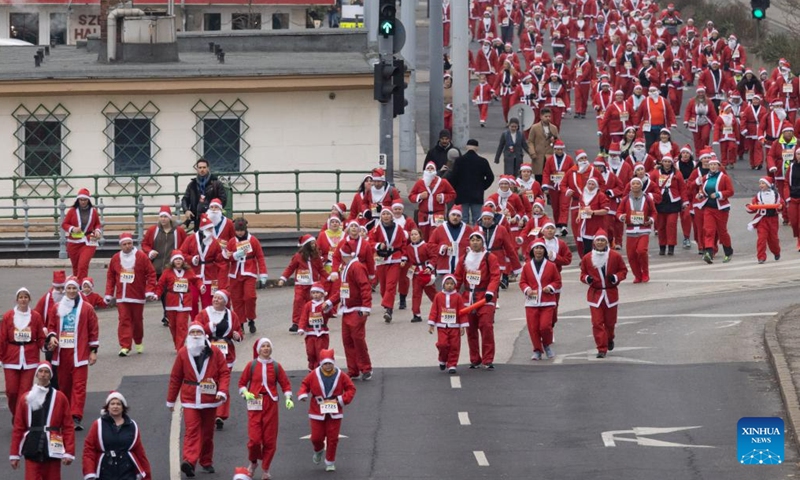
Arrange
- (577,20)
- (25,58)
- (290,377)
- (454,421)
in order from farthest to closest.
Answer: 1. (577,20)
2. (25,58)
3. (290,377)
4. (454,421)

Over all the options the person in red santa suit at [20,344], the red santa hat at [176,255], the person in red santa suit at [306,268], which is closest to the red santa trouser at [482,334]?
the person in red santa suit at [306,268]

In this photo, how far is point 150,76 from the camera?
3198 cm

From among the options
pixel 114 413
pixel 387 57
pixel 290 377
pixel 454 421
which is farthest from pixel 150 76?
pixel 114 413

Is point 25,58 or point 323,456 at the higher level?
point 25,58

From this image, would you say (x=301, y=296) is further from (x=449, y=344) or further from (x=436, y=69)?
(x=436, y=69)

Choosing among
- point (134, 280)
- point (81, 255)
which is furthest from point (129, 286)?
point (81, 255)

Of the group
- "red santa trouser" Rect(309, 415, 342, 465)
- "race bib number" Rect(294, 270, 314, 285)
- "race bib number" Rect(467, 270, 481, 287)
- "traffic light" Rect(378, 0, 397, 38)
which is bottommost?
"red santa trouser" Rect(309, 415, 342, 465)

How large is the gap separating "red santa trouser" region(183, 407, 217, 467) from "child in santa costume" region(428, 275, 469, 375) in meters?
4.28

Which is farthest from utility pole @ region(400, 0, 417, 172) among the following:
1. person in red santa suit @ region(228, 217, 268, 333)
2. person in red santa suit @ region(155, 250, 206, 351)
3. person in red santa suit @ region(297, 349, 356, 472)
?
person in red santa suit @ region(297, 349, 356, 472)

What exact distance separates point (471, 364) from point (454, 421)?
8.98ft

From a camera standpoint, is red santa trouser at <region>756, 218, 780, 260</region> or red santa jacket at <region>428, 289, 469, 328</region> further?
red santa trouser at <region>756, 218, 780, 260</region>

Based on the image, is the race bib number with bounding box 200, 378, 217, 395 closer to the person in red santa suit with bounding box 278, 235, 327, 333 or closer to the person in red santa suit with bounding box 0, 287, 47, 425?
the person in red santa suit with bounding box 0, 287, 47, 425

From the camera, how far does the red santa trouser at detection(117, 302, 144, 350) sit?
76.5 feet

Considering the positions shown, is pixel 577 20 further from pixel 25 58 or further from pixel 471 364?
pixel 471 364
